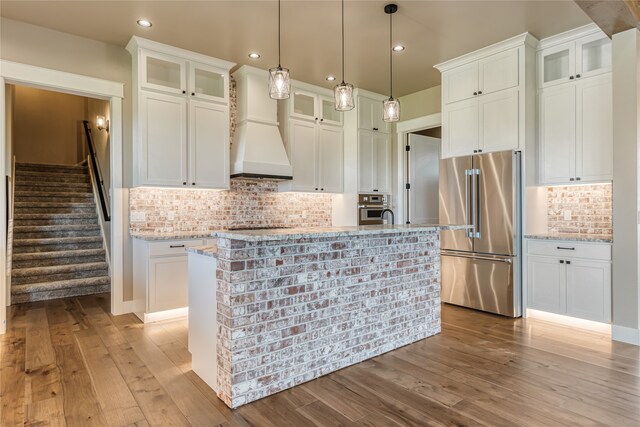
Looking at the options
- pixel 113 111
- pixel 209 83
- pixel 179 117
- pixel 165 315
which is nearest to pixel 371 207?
pixel 209 83

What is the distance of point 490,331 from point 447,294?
1.01 meters

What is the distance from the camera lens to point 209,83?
14.9 ft

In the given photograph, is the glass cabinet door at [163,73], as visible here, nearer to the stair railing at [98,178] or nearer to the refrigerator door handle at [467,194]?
the stair railing at [98,178]

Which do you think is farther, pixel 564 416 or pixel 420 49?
pixel 420 49

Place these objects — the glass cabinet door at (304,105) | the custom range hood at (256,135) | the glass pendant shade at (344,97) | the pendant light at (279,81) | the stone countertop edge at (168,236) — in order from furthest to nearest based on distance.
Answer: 1. the glass cabinet door at (304,105)
2. the custom range hood at (256,135)
3. the stone countertop edge at (168,236)
4. the glass pendant shade at (344,97)
5. the pendant light at (279,81)

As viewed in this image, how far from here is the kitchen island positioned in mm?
2168

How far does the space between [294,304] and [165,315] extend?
2.07 m

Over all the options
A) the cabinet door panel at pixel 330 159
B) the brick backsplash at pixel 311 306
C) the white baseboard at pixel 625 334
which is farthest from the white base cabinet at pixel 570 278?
the cabinet door panel at pixel 330 159

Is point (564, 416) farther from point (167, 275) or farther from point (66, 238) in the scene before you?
point (66, 238)

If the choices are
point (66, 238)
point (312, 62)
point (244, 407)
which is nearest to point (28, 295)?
point (66, 238)

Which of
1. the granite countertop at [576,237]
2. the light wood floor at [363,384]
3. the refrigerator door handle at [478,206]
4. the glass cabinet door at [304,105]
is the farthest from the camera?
the glass cabinet door at [304,105]

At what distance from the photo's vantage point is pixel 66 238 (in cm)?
541

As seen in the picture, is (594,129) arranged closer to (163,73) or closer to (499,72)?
(499,72)

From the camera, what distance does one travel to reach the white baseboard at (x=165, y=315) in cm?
376
